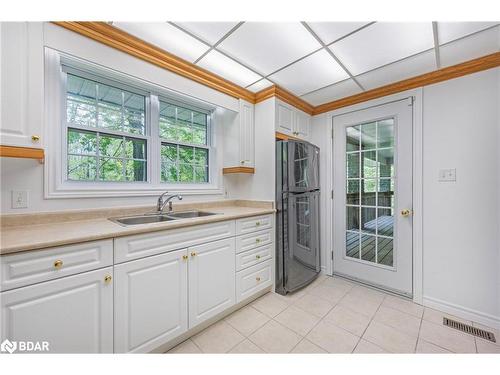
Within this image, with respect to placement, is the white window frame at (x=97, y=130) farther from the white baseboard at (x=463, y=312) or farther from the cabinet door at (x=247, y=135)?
the white baseboard at (x=463, y=312)

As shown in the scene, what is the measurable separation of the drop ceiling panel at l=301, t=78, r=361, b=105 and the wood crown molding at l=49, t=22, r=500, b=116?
79 mm

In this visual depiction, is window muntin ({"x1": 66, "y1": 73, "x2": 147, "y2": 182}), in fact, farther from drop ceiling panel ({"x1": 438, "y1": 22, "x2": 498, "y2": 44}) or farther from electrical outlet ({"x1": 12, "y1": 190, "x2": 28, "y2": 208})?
drop ceiling panel ({"x1": 438, "y1": 22, "x2": 498, "y2": 44})

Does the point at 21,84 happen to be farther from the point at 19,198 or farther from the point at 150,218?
the point at 150,218

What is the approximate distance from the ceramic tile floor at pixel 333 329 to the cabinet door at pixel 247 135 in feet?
5.11

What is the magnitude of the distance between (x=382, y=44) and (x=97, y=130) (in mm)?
2461

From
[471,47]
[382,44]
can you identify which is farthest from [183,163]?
[471,47]

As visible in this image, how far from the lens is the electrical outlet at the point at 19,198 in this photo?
53.4 inches

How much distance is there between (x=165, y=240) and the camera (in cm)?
143

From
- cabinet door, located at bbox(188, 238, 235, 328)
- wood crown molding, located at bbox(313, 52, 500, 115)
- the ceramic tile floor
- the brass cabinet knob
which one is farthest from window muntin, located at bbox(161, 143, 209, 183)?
the brass cabinet knob

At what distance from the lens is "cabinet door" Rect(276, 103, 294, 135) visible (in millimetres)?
2461

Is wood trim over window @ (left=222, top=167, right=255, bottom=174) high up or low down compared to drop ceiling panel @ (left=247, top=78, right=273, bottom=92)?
down

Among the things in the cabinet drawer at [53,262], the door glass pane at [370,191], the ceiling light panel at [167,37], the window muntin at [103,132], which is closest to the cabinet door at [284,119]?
the door glass pane at [370,191]

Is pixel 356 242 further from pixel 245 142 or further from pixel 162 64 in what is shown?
pixel 162 64

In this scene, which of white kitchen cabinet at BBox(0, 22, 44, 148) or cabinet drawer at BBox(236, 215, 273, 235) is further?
cabinet drawer at BBox(236, 215, 273, 235)
